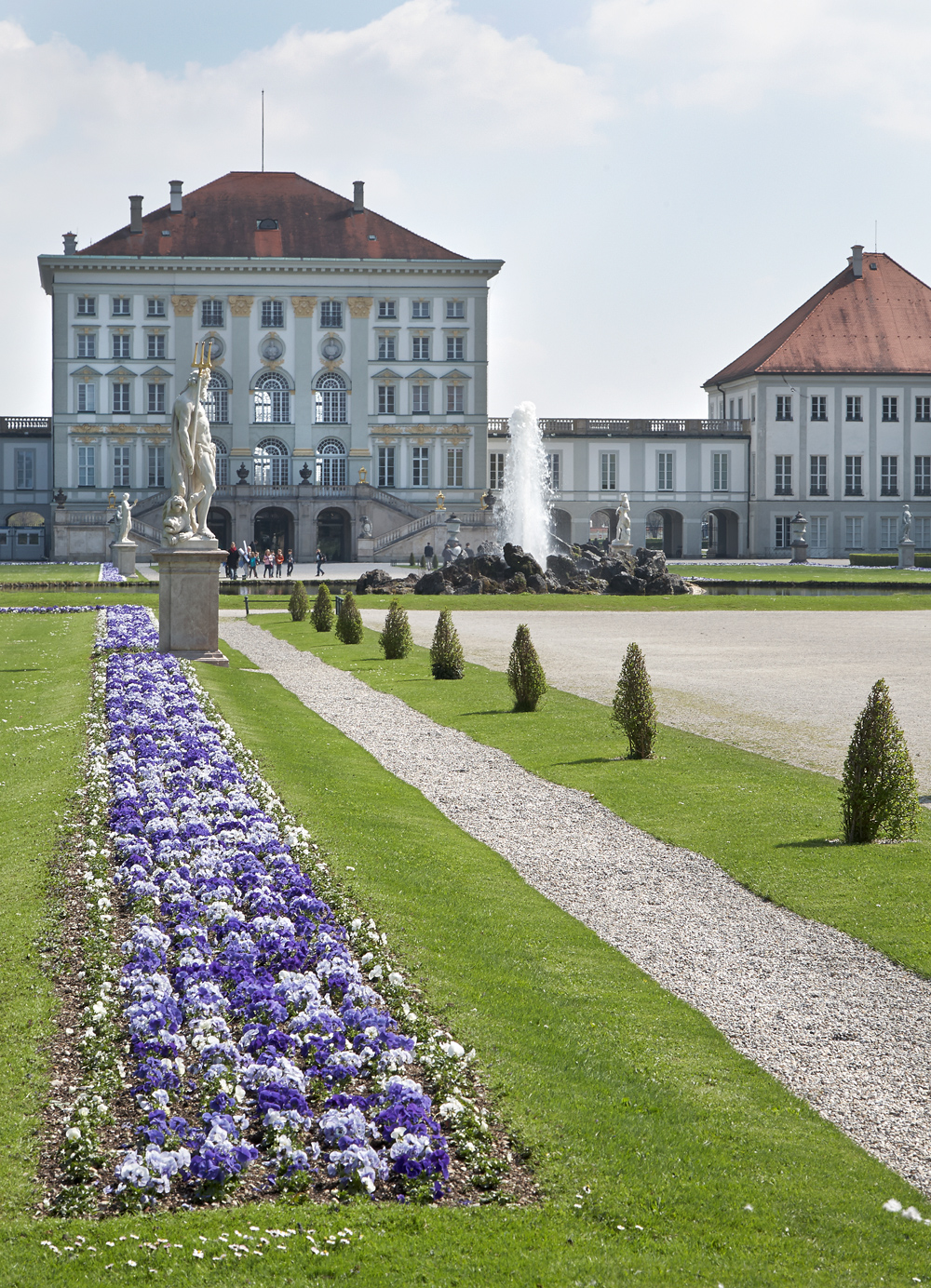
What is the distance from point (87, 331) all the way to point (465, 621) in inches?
1793

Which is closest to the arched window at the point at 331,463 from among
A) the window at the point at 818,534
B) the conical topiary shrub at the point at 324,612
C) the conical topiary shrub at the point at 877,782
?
the window at the point at 818,534

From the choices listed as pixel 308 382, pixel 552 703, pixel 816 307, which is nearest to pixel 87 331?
pixel 308 382

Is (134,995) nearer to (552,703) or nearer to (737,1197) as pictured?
(737,1197)

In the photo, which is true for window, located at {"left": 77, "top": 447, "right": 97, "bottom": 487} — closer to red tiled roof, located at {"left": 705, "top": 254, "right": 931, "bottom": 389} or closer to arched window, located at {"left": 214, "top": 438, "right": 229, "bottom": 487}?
arched window, located at {"left": 214, "top": 438, "right": 229, "bottom": 487}

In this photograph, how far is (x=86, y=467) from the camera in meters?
68.0

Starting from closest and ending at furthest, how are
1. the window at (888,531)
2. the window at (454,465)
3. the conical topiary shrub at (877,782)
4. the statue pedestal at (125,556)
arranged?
the conical topiary shrub at (877,782)
the statue pedestal at (125,556)
the window at (454,465)
the window at (888,531)

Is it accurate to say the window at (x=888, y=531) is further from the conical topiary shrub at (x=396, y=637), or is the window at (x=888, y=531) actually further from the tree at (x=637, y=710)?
the tree at (x=637, y=710)

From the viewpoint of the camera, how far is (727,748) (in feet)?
40.1

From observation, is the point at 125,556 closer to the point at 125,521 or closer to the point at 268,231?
the point at 125,521

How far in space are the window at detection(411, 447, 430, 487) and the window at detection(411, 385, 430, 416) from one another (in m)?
1.94

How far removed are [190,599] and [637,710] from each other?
321 inches

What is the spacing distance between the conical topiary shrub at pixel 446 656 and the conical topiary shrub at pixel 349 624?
5386 millimetres

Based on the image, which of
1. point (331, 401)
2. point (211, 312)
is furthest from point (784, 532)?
point (211, 312)

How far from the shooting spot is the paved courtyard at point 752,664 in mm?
13242
